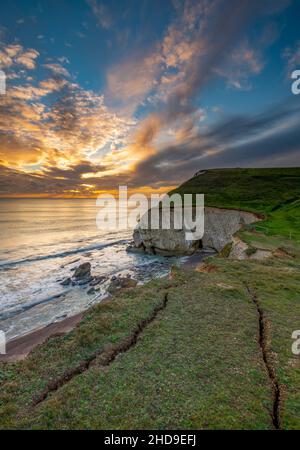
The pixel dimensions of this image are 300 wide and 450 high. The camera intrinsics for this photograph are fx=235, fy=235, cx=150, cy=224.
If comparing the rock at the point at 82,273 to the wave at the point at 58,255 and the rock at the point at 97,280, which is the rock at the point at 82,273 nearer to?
the rock at the point at 97,280

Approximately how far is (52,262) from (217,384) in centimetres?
4018

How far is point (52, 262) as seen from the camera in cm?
4100

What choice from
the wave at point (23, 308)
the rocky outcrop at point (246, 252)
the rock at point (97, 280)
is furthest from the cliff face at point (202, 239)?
the rocky outcrop at point (246, 252)

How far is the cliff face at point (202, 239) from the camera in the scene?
49.8 meters

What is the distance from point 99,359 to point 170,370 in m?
2.05

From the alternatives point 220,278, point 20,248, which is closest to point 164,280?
point 220,278

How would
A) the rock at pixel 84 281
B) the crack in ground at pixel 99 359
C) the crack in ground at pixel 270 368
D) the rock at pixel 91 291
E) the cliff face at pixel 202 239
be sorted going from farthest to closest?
1. the cliff face at pixel 202 239
2. the rock at pixel 84 281
3. the rock at pixel 91 291
4. the crack in ground at pixel 99 359
5. the crack in ground at pixel 270 368

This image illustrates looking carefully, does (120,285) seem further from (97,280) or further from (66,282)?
(66,282)

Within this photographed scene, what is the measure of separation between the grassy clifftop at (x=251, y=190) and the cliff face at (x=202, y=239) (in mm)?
5157

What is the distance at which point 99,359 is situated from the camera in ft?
21.7

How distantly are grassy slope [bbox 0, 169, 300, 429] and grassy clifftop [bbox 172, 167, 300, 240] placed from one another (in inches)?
1546

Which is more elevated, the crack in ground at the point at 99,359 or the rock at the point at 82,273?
the crack in ground at the point at 99,359
